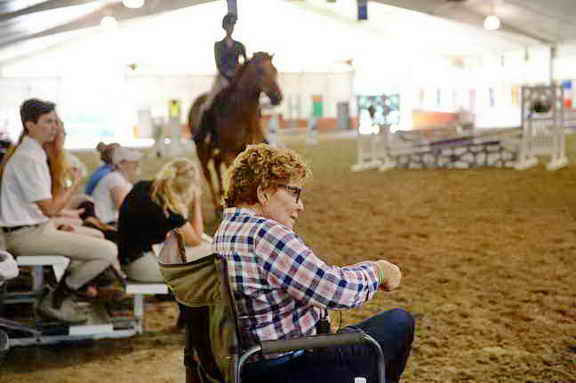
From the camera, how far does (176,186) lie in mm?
3473

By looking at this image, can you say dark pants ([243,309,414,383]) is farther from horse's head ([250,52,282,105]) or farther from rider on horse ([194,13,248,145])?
horse's head ([250,52,282,105])

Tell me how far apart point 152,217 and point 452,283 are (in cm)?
185

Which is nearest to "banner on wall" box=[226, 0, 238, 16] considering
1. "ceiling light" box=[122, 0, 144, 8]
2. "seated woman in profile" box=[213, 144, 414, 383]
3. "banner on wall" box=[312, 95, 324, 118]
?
"ceiling light" box=[122, 0, 144, 8]

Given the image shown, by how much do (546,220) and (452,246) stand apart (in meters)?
1.26

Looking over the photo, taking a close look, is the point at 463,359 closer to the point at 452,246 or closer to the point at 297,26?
the point at 452,246

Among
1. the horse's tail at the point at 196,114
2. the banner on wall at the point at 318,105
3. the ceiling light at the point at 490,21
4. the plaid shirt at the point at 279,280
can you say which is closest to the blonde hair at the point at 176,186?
the plaid shirt at the point at 279,280

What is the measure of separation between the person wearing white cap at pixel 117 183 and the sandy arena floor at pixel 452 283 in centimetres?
72

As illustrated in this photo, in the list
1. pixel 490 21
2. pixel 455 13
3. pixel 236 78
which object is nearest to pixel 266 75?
pixel 236 78

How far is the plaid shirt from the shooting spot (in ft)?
5.69

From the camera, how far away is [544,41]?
13039 millimetres

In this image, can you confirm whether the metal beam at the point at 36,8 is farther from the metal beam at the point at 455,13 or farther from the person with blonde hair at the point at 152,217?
the metal beam at the point at 455,13

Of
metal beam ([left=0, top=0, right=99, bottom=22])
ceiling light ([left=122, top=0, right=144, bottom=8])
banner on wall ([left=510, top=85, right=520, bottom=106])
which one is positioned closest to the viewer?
ceiling light ([left=122, top=0, right=144, bottom=8])

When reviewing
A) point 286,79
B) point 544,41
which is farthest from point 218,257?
point 286,79

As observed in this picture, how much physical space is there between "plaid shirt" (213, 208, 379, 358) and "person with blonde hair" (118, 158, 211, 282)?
1.66 metres
